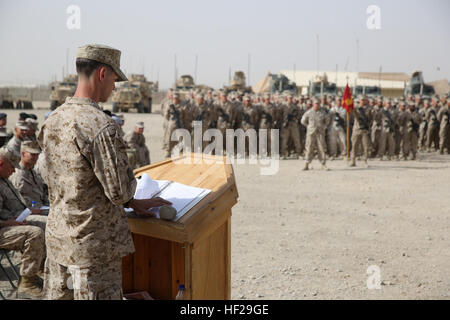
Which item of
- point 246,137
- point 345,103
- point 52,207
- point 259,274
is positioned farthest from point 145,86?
point 52,207

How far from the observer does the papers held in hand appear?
252 centimetres

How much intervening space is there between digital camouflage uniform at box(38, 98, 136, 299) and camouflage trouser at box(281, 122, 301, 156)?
13.4 m

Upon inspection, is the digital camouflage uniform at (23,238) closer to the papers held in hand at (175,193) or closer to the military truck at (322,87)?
the papers held in hand at (175,193)

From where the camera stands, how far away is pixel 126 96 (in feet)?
102

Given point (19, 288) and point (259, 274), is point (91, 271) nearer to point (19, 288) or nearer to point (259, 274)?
point (19, 288)

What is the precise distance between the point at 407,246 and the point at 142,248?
14.0 feet

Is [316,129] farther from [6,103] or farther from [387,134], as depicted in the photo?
[6,103]

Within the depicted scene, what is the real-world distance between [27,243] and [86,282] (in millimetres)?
2243

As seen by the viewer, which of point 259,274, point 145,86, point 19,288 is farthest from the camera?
point 145,86

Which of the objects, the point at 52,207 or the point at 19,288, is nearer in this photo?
the point at 52,207

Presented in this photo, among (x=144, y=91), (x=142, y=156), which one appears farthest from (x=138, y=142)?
(x=144, y=91)

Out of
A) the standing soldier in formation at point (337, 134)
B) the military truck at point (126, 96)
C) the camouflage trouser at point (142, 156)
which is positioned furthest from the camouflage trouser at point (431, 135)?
the military truck at point (126, 96)

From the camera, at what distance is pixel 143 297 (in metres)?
2.62

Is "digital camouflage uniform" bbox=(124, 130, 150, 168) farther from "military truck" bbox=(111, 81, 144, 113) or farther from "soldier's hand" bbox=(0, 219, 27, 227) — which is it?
"military truck" bbox=(111, 81, 144, 113)
